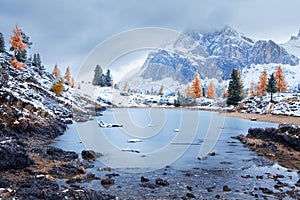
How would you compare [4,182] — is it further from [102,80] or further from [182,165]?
[102,80]

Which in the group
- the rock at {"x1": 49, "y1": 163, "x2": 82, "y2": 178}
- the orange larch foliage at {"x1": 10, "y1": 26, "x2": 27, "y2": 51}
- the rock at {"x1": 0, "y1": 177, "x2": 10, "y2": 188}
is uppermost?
the orange larch foliage at {"x1": 10, "y1": 26, "x2": 27, "y2": 51}

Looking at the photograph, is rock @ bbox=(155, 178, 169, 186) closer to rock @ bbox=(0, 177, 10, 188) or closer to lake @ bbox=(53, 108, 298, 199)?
lake @ bbox=(53, 108, 298, 199)

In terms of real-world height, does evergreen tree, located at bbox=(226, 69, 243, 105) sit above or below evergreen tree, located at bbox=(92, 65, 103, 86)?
below

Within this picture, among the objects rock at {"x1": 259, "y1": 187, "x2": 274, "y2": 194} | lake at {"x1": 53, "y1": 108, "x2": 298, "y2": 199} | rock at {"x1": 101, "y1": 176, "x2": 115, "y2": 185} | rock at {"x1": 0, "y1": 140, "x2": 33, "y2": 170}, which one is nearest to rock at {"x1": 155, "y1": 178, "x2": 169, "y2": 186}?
lake at {"x1": 53, "y1": 108, "x2": 298, "y2": 199}

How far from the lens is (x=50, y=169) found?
20.0m

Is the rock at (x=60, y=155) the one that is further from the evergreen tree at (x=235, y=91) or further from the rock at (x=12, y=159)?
the evergreen tree at (x=235, y=91)

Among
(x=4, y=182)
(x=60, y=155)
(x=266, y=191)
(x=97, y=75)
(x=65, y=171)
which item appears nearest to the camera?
(x=4, y=182)

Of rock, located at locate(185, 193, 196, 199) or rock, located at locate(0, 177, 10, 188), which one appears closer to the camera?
rock, located at locate(0, 177, 10, 188)

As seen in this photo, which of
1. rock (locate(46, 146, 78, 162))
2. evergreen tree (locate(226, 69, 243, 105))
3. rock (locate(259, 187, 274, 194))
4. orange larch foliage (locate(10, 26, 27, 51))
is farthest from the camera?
evergreen tree (locate(226, 69, 243, 105))

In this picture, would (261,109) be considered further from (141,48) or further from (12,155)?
(12,155)

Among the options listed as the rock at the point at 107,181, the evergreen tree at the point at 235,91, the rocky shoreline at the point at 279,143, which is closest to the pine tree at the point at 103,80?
the evergreen tree at the point at 235,91

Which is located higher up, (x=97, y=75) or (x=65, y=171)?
(x=97, y=75)

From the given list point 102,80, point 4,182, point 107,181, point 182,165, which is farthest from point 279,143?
point 102,80

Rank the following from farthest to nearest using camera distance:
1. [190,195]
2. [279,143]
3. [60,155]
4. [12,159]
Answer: [279,143] < [60,155] < [12,159] < [190,195]
